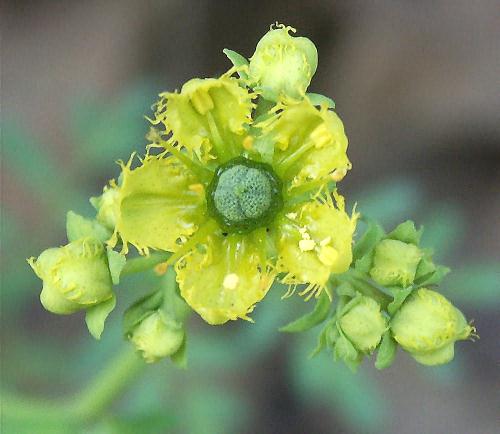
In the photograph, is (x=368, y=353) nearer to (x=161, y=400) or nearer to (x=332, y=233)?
(x=332, y=233)

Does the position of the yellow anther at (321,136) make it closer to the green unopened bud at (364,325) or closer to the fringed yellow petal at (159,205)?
the fringed yellow petal at (159,205)

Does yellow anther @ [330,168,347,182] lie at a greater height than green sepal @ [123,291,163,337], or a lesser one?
greater

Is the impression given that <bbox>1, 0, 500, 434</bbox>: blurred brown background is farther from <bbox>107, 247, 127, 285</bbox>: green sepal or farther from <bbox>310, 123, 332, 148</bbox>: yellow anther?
<bbox>310, 123, 332, 148</bbox>: yellow anther

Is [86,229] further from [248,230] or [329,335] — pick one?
[329,335]

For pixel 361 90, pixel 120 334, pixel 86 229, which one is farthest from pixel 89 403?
pixel 361 90

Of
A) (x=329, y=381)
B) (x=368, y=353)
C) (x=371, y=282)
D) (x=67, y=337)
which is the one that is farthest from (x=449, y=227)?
(x=67, y=337)

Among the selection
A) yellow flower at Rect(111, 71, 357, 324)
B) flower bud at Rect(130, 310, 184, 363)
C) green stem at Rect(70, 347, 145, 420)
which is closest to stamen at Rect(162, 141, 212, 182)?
yellow flower at Rect(111, 71, 357, 324)
